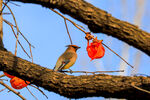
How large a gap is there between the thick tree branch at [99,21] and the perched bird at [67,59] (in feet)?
6.39

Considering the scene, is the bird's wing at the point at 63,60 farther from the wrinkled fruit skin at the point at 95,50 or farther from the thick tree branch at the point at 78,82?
the thick tree branch at the point at 78,82

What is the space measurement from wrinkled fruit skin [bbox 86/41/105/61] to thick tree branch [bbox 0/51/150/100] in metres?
0.64

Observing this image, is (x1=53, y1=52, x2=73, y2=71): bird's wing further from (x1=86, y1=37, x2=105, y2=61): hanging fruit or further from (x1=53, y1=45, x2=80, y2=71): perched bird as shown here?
(x1=86, y1=37, x2=105, y2=61): hanging fruit

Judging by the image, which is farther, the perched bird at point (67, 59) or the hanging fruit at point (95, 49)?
the perched bird at point (67, 59)

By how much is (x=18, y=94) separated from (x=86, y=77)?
1.19m

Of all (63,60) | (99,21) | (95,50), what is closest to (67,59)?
(63,60)

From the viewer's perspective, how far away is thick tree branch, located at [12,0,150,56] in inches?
103

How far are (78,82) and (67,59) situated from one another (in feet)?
6.14

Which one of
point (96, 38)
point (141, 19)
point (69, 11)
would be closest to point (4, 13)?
point (96, 38)

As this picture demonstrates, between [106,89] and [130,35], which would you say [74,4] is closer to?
[130,35]

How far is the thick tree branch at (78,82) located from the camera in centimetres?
280

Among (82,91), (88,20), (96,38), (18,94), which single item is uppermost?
(88,20)

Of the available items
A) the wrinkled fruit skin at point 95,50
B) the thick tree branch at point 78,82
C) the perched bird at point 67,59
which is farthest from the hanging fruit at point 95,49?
the perched bird at point 67,59

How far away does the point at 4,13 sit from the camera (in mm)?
3973
